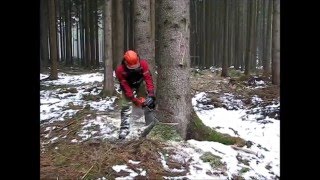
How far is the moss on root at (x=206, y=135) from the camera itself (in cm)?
667

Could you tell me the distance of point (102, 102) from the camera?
35.9 ft

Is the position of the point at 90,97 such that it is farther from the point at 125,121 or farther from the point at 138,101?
the point at 138,101

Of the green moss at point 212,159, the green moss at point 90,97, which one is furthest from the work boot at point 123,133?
the green moss at point 90,97

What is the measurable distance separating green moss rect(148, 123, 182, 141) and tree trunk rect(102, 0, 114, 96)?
5582 mm

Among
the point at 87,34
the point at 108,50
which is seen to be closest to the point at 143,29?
the point at 108,50

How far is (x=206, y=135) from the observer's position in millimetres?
6742

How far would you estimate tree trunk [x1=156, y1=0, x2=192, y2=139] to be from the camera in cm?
632

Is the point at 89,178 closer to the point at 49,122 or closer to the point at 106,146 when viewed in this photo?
the point at 106,146

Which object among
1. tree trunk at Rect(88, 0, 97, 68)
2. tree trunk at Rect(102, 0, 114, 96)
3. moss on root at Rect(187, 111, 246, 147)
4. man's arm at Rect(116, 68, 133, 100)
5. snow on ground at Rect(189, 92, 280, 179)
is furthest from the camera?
tree trunk at Rect(88, 0, 97, 68)

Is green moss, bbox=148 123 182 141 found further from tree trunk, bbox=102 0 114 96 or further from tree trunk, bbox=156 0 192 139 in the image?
tree trunk, bbox=102 0 114 96

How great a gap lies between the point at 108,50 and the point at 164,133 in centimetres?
585

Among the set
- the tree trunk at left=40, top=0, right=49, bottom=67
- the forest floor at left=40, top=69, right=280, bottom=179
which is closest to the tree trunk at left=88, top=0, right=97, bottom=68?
the tree trunk at left=40, top=0, right=49, bottom=67
